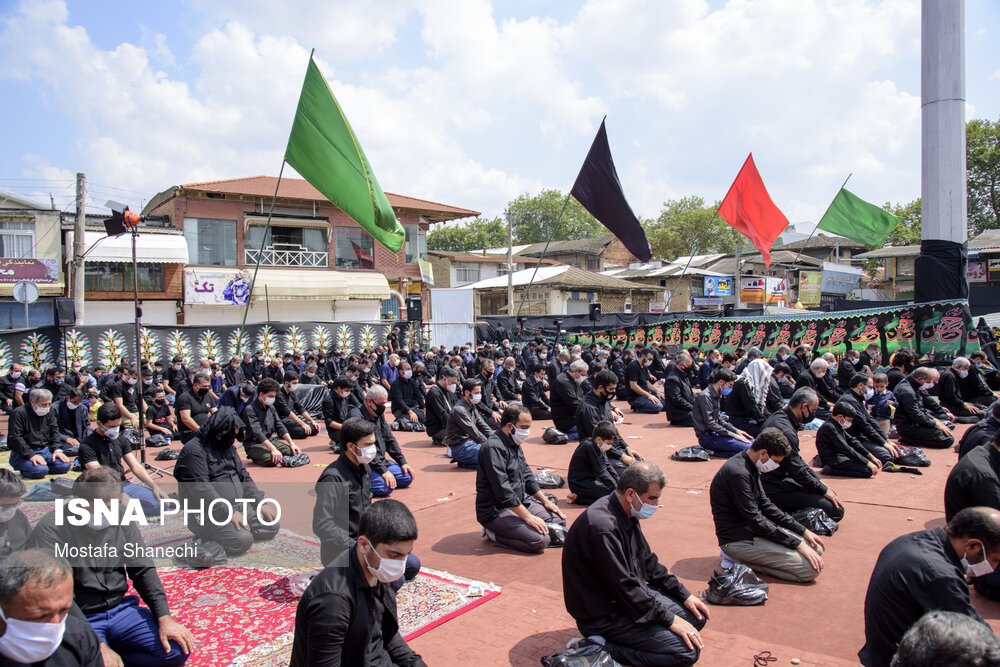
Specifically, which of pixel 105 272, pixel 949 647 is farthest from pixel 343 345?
pixel 949 647

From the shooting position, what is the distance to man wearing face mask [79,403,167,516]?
22.5 feet

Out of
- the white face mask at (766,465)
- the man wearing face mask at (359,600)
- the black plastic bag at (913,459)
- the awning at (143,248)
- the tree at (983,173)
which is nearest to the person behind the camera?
the man wearing face mask at (359,600)

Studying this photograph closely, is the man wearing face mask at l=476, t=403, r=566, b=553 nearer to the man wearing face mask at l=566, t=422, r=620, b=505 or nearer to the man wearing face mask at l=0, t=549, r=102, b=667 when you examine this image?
the man wearing face mask at l=566, t=422, r=620, b=505

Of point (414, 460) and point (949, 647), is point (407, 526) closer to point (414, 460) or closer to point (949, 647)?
point (949, 647)

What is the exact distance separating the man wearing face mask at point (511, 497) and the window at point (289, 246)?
92.1ft

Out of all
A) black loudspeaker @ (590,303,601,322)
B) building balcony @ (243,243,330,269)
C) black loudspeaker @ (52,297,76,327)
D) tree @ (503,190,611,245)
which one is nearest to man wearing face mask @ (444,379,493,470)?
black loudspeaker @ (52,297,76,327)

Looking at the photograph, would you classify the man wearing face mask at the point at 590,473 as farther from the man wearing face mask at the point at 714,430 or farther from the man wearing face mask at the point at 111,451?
the man wearing face mask at the point at 111,451

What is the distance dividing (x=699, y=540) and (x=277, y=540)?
4.33 m

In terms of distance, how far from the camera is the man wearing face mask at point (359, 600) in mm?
2809

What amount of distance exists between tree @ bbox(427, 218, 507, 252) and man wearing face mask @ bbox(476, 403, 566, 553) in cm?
6147

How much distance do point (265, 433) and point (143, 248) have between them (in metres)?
22.2

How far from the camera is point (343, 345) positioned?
2373 cm

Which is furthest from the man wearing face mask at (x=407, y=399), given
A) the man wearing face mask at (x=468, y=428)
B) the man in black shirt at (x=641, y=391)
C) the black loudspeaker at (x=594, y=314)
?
the black loudspeaker at (x=594, y=314)

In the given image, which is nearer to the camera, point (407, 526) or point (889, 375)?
point (407, 526)
